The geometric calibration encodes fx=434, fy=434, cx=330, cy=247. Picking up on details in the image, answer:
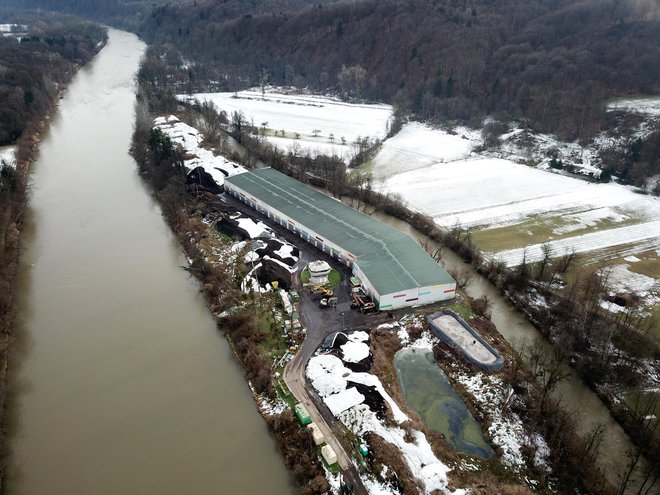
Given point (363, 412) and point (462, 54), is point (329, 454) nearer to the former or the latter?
point (363, 412)

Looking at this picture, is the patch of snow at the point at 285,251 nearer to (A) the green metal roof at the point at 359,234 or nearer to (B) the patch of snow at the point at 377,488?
(A) the green metal roof at the point at 359,234

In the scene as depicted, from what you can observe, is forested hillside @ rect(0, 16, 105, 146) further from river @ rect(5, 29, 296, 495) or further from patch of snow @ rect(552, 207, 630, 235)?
patch of snow @ rect(552, 207, 630, 235)

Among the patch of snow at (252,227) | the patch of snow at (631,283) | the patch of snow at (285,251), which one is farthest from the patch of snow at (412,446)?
the patch of snow at (631,283)

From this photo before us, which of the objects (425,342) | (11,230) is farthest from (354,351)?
(11,230)

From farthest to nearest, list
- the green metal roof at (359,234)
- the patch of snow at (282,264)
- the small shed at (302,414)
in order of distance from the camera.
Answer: the patch of snow at (282,264) → the green metal roof at (359,234) → the small shed at (302,414)

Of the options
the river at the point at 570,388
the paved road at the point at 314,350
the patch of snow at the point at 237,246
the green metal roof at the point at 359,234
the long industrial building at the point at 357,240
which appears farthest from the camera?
the patch of snow at the point at 237,246

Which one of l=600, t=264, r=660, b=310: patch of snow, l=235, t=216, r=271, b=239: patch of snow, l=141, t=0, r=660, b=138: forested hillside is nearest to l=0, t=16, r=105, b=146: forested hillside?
l=141, t=0, r=660, b=138: forested hillside
